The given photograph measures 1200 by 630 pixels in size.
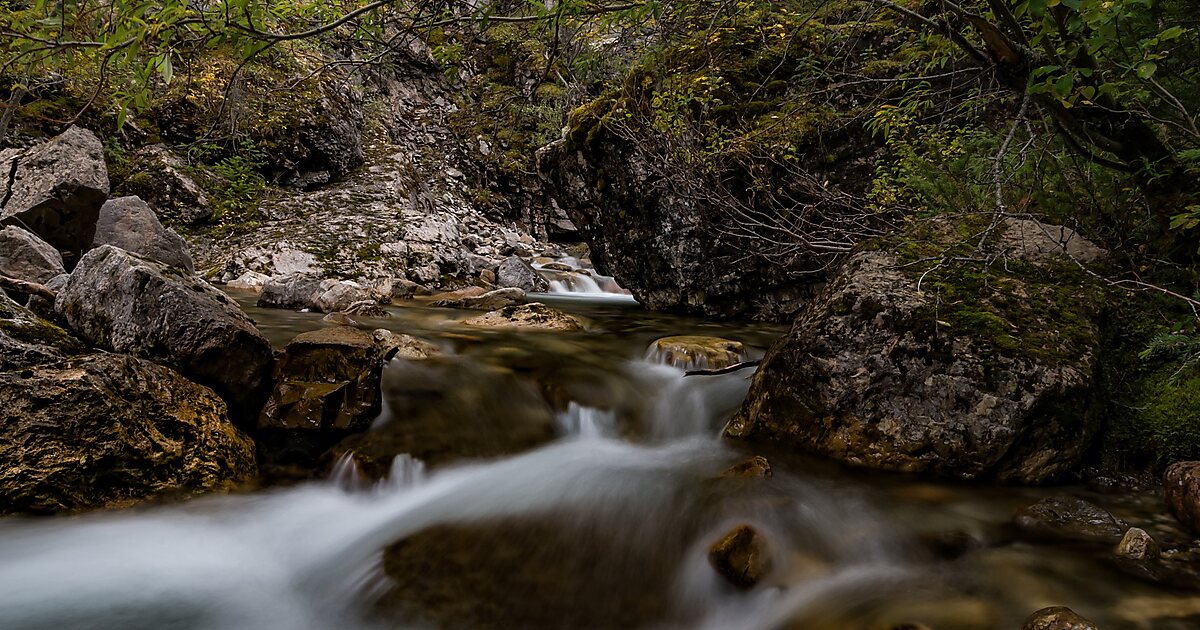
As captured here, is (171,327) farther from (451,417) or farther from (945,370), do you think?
(945,370)

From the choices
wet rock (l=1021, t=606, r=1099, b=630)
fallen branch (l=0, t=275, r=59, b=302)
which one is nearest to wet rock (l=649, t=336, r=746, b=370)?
wet rock (l=1021, t=606, r=1099, b=630)

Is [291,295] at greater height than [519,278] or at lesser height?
lesser

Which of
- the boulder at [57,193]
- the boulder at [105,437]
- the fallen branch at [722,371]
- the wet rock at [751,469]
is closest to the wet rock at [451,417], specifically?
the boulder at [105,437]

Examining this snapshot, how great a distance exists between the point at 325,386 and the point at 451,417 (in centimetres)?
102

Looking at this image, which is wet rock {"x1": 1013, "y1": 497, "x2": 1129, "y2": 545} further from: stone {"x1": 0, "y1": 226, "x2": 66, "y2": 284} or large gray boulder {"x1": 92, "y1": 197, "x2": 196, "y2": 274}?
large gray boulder {"x1": 92, "y1": 197, "x2": 196, "y2": 274}

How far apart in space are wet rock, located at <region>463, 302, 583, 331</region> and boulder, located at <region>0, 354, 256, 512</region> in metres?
4.44

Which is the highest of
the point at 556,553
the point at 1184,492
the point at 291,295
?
the point at 291,295

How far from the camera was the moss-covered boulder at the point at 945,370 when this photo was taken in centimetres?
350

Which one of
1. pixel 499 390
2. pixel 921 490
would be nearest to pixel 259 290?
pixel 499 390

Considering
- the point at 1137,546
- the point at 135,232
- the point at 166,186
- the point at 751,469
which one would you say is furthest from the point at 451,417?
the point at 166,186

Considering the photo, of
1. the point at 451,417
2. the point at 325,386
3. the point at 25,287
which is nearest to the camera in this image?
the point at 325,386

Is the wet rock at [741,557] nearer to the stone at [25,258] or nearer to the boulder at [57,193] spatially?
the stone at [25,258]

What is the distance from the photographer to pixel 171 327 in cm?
373

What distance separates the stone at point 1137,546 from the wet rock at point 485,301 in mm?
8308
